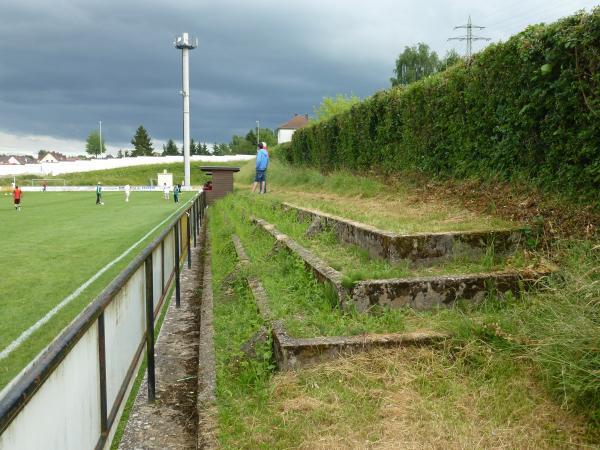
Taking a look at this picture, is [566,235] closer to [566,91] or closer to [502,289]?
[502,289]

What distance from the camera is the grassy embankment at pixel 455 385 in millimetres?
3143

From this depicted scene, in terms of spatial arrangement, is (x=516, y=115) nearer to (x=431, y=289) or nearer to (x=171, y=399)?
(x=431, y=289)

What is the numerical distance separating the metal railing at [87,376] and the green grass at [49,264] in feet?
4.58

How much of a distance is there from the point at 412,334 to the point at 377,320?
470 millimetres

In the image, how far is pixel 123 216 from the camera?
22.5m

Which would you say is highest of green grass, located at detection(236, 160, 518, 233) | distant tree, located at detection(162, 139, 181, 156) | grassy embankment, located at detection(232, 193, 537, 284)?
distant tree, located at detection(162, 139, 181, 156)

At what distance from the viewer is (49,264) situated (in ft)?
35.1

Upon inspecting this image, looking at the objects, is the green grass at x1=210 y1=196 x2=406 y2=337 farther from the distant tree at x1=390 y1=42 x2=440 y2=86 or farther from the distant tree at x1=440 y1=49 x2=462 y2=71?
the distant tree at x1=390 y1=42 x2=440 y2=86

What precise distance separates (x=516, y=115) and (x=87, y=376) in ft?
21.1

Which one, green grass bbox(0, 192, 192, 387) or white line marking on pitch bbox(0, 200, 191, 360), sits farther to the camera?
green grass bbox(0, 192, 192, 387)

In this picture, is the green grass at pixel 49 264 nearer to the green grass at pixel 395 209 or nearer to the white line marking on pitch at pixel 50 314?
the white line marking on pitch at pixel 50 314

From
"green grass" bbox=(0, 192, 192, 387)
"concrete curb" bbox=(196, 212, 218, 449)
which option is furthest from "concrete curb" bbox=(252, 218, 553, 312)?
"green grass" bbox=(0, 192, 192, 387)

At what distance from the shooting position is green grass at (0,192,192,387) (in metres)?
6.14

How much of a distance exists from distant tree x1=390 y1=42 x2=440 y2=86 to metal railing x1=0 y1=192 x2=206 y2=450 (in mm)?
68127
